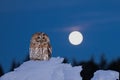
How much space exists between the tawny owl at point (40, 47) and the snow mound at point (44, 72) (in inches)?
58.7

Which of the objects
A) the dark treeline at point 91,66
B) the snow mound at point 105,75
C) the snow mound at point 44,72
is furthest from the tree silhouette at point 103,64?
the snow mound at point 44,72

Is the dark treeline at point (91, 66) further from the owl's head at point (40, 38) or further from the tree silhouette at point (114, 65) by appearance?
the owl's head at point (40, 38)

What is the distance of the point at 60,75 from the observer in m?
10.9

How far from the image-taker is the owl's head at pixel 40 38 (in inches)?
535

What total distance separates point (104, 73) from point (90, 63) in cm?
6622

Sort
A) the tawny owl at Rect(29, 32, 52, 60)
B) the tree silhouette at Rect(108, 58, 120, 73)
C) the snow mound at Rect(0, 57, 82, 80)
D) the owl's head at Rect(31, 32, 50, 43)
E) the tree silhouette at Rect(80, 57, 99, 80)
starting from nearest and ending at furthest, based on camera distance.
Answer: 1. the snow mound at Rect(0, 57, 82, 80)
2. the tawny owl at Rect(29, 32, 52, 60)
3. the owl's head at Rect(31, 32, 50, 43)
4. the tree silhouette at Rect(80, 57, 99, 80)
5. the tree silhouette at Rect(108, 58, 120, 73)

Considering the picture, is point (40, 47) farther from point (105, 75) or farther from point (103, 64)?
point (103, 64)

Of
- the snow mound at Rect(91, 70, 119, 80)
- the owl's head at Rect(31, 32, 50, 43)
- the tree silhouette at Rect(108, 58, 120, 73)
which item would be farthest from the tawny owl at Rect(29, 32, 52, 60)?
the tree silhouette at Rect(108, 58, 120, 73)

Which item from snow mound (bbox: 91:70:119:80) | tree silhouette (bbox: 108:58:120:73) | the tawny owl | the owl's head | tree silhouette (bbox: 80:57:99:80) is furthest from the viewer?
tree silhouette (bbox: 108:58:120:73)

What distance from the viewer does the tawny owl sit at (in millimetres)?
13312

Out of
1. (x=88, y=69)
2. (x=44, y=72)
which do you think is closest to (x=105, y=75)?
(x=44, y=72)

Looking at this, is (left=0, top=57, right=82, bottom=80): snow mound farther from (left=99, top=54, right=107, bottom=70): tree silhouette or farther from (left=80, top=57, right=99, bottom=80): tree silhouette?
(left=99, top=54, right=107, bottom=70): tree silhouette

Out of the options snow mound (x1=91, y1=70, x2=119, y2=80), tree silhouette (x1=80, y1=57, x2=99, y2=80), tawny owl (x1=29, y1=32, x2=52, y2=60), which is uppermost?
tawny owl (x1=29, y1=32, x2=52, y2=60)

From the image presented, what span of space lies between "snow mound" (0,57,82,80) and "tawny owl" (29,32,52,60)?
1490 mm
